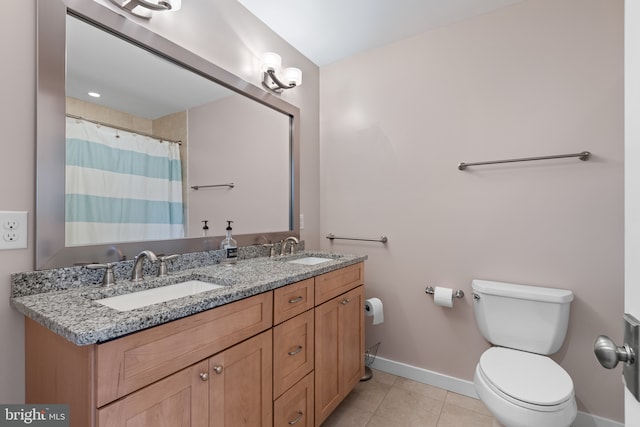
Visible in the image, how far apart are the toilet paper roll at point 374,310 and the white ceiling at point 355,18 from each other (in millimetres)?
1903

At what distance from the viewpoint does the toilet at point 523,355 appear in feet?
3.80

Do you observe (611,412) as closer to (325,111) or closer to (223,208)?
(223,208)

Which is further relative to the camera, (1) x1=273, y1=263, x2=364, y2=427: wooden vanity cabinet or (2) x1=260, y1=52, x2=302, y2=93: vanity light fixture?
(2) x1=260, y1=52, x2=302, y2=93: vanity light fixture

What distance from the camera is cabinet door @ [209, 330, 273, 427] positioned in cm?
97

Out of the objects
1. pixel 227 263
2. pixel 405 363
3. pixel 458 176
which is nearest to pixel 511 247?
pixel 458 176

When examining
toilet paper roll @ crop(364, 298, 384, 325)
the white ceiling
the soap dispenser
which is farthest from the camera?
toilet paper roll @ crop(364, 298, 384, 325)

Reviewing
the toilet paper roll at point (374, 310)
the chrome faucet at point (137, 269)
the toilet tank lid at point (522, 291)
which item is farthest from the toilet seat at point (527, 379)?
the chrome faucet at point (137, 269)

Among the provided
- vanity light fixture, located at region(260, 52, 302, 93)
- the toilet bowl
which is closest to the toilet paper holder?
the toilet bowl

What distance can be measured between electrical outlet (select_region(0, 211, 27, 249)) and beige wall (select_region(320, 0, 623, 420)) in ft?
6.02

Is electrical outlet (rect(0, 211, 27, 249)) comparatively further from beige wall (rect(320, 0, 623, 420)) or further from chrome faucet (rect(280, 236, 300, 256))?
beige wall (rect(320, 0, 623, 420))

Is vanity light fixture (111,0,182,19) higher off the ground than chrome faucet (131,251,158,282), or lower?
higher

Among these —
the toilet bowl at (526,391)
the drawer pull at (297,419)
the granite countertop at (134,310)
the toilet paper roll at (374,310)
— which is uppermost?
the granite countertop at (134,310)

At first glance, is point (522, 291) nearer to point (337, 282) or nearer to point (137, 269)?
point (337, 282)

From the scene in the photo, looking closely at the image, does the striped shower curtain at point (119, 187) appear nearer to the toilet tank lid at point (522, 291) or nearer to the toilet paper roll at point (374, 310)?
the toilet paper roll at point (374, 310)
